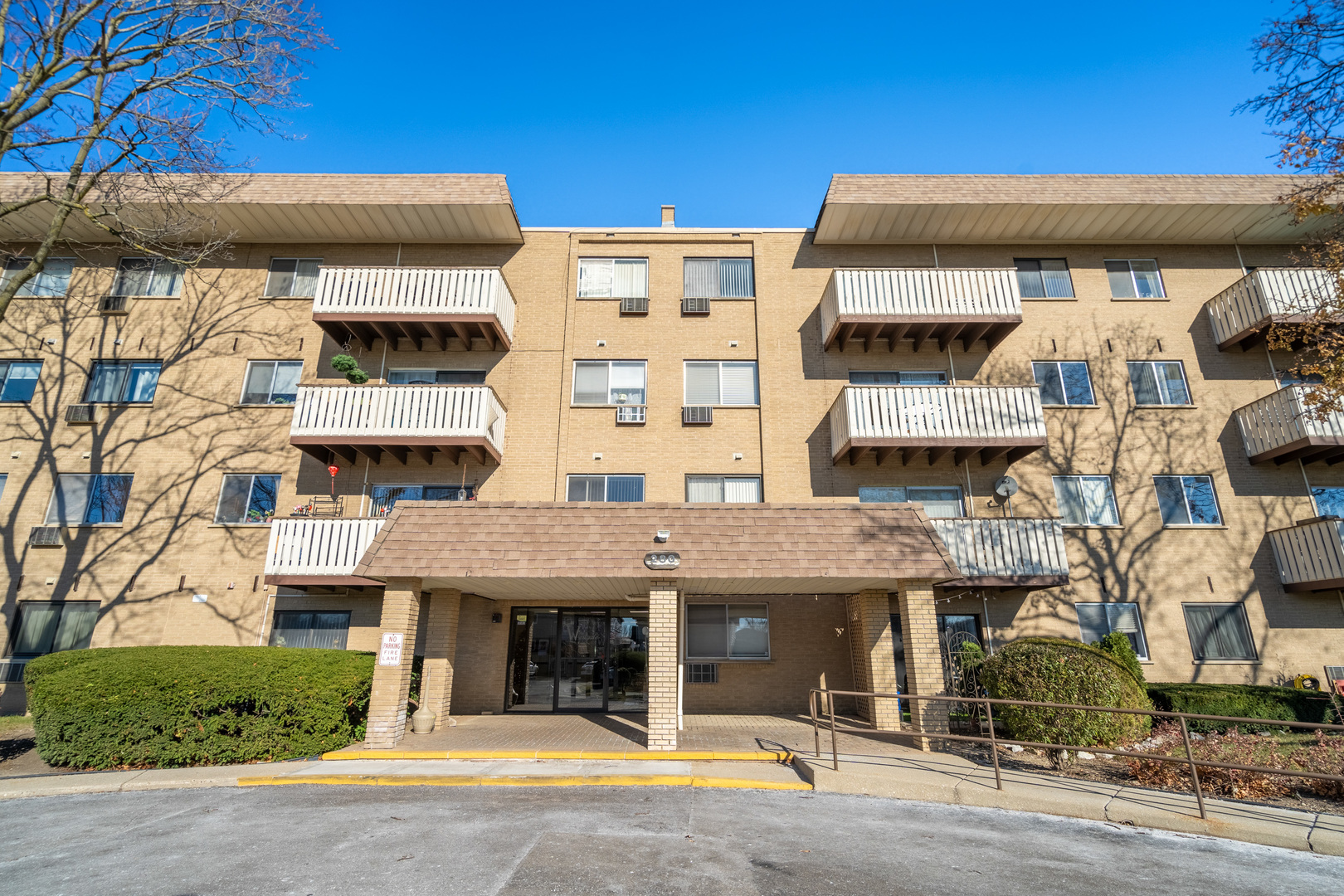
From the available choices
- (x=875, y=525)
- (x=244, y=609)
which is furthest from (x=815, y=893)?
(x=244, y=609)

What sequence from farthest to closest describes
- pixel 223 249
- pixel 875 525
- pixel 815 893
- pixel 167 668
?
pixel 223 249
pixel 875 525
pixel 167 668
pixel 815 893

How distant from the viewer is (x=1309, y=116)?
10.5 metres

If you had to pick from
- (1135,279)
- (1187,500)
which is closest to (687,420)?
(1187,500)

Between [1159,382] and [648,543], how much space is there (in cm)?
1506

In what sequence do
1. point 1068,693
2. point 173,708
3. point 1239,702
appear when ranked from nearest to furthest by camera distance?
point 1068,693 < point 173,708 < point 1239,702

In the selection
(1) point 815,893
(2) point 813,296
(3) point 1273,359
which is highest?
(2) point 813,296

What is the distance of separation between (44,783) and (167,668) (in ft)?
6.15

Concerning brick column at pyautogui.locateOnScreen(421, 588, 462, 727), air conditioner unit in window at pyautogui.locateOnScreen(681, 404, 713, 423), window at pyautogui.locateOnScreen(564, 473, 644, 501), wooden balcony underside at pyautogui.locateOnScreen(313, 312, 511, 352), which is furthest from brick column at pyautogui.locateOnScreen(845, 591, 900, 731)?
wooden balcony underside at pyautogui.locateOnScreen(313, 312, 511, 352)

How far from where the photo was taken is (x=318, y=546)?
1441 cm

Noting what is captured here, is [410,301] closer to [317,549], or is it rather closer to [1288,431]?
[317,549]

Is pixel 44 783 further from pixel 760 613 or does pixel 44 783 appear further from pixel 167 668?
pixel 760 613

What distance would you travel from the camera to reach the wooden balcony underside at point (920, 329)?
16359 mm

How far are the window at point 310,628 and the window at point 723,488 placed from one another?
8929 millimetres

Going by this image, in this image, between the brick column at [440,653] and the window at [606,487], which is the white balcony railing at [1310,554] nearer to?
the window at [606,487]
